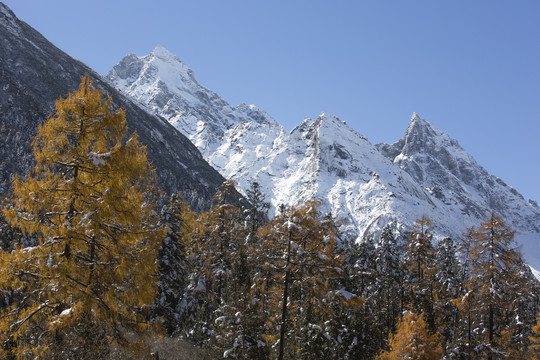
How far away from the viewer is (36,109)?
131 meters

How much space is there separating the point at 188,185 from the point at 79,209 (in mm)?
156344

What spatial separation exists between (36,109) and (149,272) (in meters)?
146

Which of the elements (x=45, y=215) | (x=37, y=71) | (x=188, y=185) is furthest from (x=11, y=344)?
(x=37, y=71)

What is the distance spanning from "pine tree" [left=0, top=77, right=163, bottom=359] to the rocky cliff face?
333 ft

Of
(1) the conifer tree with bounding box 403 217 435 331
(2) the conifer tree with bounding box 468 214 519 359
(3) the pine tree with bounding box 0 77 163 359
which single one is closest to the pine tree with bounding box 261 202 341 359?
(3) the pine tree with bounding box 0 77 163 359

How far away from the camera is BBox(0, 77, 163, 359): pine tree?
29.7ft

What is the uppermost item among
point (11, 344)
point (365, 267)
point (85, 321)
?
point (365, 267)

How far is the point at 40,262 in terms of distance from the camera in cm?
908

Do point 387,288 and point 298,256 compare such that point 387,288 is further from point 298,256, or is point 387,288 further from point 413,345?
point 298,256

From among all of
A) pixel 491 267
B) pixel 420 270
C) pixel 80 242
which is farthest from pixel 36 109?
pixel 491 267

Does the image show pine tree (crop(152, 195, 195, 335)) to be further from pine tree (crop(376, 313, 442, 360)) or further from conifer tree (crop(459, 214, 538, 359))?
conifer tree (crop(459, 214, 538, 359))

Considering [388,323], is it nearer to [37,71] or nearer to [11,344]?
[11,344]

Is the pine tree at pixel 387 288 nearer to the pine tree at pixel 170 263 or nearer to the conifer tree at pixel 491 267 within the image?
the conifer tree at pixel 491 267

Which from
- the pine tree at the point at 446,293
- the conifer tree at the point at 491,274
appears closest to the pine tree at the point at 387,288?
the pine tree at the point at 446,293
